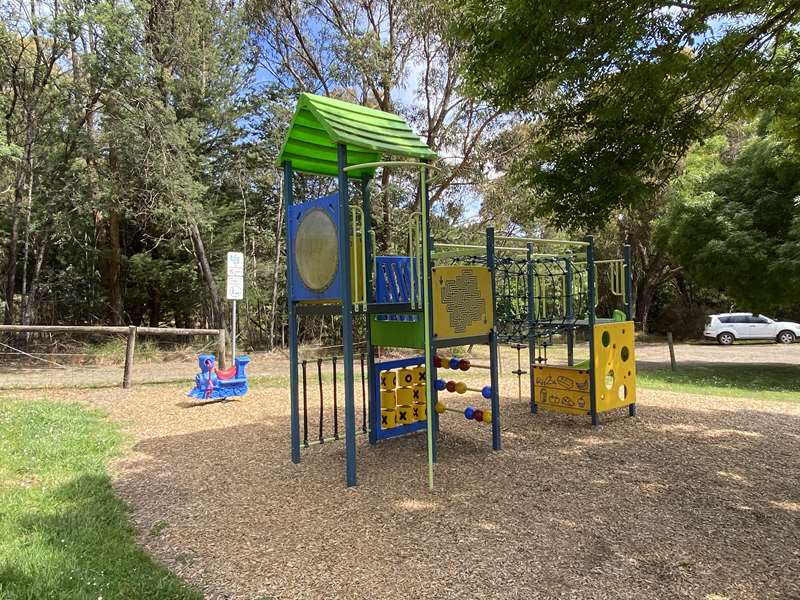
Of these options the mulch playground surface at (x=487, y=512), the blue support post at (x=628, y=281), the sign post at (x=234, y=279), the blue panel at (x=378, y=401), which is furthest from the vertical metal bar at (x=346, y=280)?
the sign post at (x=234, y=279)

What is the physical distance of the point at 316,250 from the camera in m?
4.80

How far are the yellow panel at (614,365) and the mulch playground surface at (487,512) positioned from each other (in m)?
0.36

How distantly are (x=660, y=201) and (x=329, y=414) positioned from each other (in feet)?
61.5

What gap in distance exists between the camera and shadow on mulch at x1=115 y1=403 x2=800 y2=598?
2990 mm

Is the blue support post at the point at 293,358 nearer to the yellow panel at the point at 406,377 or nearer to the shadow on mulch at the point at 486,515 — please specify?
the shadow on mulch at the point at 486,515

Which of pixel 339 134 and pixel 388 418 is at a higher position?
pixel 339 134

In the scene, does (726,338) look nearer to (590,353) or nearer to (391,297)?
(590,353)

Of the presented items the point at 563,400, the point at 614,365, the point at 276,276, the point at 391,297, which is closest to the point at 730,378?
the point at 614,365

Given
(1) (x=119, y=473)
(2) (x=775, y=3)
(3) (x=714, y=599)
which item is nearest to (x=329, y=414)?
(1) (x=119, y=473)

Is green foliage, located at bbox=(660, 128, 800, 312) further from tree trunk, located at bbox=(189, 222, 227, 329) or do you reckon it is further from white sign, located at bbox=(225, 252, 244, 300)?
tree trunk, located at bbox=(189, 222, 227, 329)

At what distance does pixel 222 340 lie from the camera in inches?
425

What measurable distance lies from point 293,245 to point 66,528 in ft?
9.10

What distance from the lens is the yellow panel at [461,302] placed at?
16.7 ft

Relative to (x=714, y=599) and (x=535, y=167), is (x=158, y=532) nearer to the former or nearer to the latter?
(x=714, y=599)
